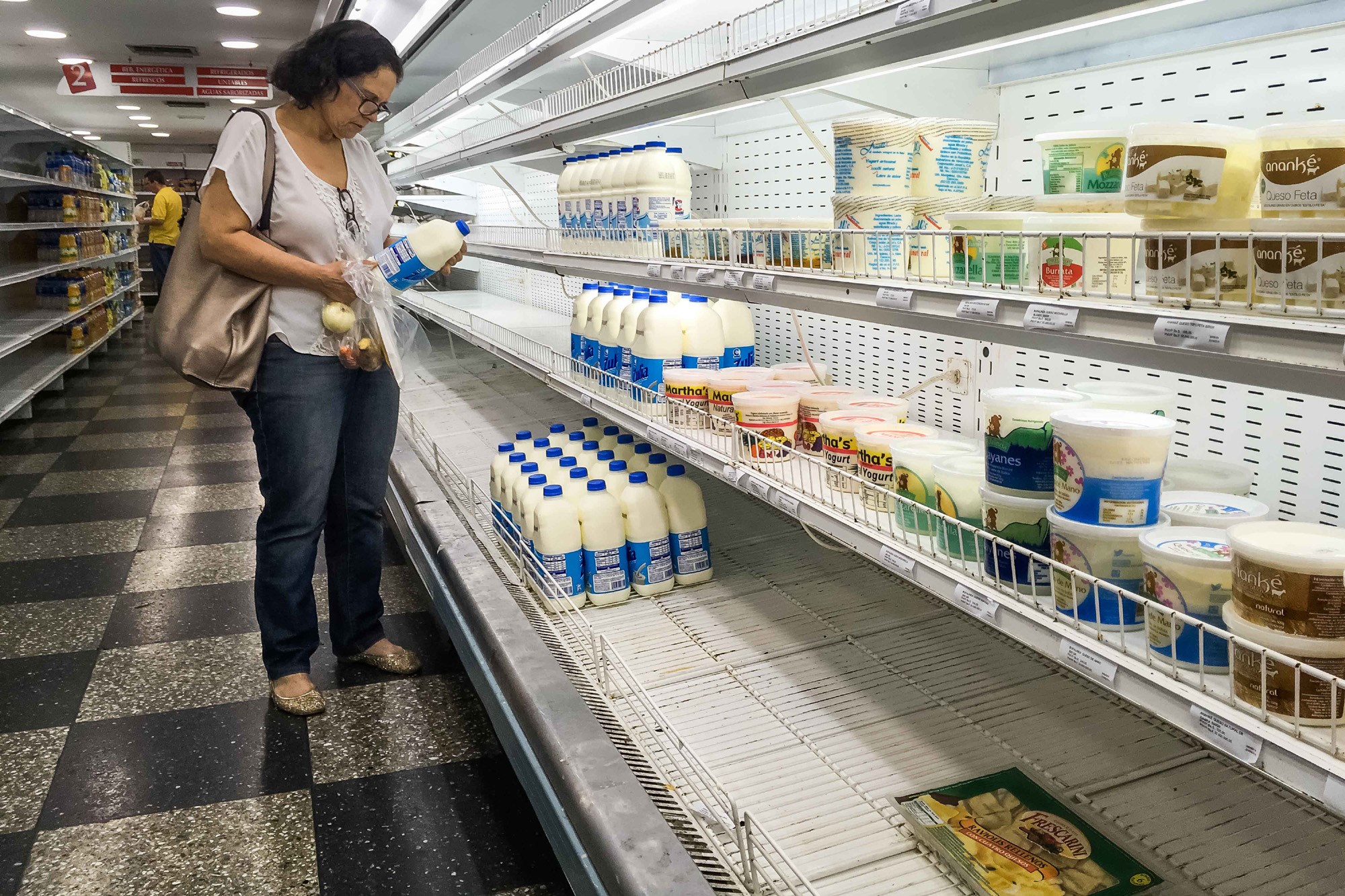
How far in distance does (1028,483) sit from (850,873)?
0.62 m

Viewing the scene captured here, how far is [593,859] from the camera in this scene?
57.6 inches

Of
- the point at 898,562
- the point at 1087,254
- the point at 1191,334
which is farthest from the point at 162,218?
the point at 1191,334

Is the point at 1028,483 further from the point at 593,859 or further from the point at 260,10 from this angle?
the point at 260,10

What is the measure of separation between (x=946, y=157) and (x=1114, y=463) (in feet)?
2.59

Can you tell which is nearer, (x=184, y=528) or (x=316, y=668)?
(x=316, y=668)

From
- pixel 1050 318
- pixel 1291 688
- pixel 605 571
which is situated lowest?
pixel 605 571

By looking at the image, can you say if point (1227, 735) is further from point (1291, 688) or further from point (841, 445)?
point (841, 445)

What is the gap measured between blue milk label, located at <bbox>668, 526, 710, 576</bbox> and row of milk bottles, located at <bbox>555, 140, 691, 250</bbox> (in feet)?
2.82

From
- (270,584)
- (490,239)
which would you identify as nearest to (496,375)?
(490,239)

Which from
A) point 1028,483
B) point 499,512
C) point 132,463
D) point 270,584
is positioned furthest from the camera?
point 132,463

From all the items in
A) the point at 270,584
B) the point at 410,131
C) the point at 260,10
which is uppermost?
the point at 260,10

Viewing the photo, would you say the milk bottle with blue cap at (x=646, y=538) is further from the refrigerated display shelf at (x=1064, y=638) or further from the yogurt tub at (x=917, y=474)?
the yogurt tub at (x=917, y=474)

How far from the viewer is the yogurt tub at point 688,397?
7.98 ft

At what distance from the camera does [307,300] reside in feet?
7.55
